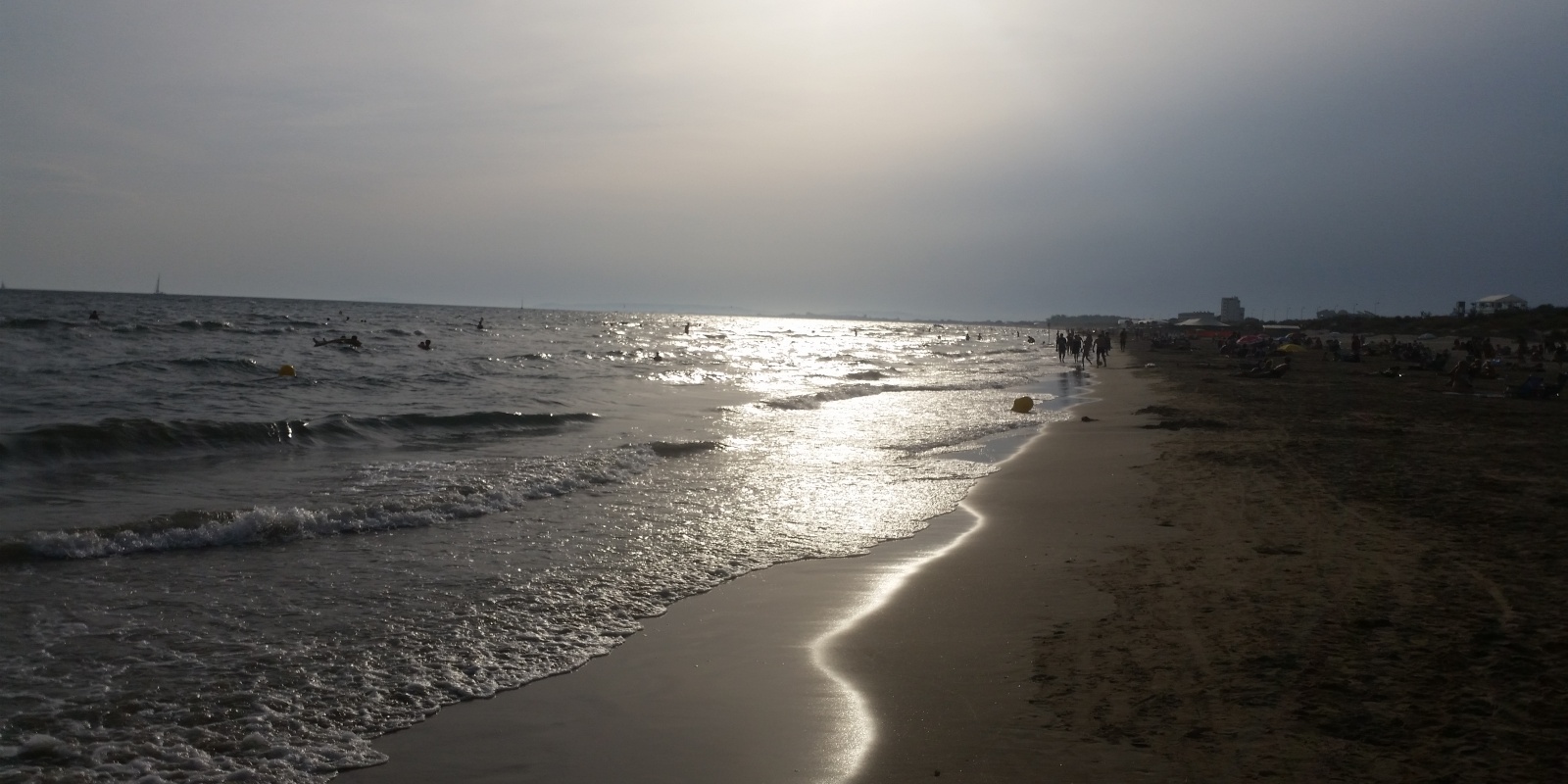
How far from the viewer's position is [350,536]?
9.30 m

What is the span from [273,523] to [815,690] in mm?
6472

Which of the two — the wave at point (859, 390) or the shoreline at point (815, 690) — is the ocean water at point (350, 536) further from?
the wave at point (859, 390)

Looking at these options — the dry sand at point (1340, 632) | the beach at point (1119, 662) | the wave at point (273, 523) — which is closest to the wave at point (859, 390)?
the wave at point (273, 523)

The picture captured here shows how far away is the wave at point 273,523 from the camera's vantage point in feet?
27.1

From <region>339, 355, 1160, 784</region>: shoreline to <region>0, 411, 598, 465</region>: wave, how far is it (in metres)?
11.3

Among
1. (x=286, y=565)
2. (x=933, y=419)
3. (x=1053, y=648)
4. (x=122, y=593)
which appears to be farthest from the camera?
(x=933, y=419)

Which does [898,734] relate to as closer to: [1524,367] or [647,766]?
[647,766]

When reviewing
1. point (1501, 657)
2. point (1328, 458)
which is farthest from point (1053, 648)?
point (1328, 458)

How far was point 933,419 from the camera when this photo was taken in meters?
21.9

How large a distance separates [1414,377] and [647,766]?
3496 cm

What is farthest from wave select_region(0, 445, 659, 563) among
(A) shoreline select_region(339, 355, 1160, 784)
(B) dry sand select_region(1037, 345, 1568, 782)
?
(B) dry sand select_region(1037, 345, 1568, 782)

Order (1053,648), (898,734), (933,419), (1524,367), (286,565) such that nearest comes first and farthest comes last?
(898,734) < (1053,648) < (286,565) < (933,419) < (1524,367)

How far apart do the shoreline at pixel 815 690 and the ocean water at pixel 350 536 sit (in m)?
0.35

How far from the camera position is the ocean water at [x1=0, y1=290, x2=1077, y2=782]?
5.10 m
